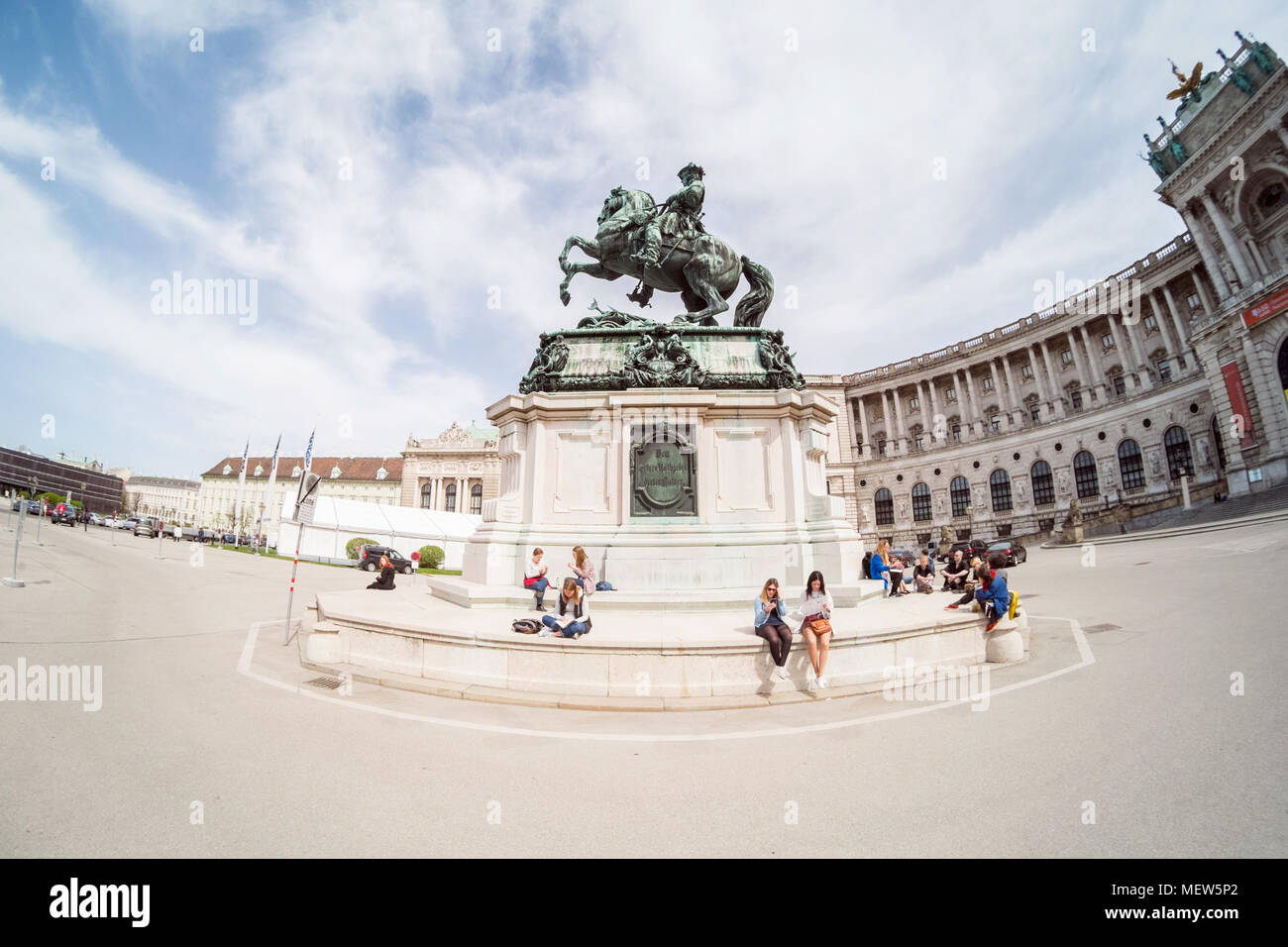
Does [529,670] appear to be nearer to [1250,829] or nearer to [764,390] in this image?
[1250,829]

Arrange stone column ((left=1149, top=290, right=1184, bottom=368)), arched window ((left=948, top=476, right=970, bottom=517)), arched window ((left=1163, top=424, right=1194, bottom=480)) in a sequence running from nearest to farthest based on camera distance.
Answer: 1. arched window ((left=1163, top=424, right=1194, bottom=480))
2. stone column ((left=1149, top=290, right=1184, bottom=368))
3. arched window ((left=948, top=476, right=970, bottom=517))

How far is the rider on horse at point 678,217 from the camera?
11.2 meters

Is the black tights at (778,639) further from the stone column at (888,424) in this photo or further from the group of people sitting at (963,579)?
the stone column at (888,424)

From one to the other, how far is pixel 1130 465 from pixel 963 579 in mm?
52894

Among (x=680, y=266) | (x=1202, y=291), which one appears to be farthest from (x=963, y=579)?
(x=1202, y=291)

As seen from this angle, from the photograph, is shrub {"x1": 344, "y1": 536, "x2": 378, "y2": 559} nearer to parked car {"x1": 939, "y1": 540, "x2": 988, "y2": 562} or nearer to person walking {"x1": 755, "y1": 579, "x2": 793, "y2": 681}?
parked car {"x1": 939, "y1": 540, "x2": 988, "y2": 562}

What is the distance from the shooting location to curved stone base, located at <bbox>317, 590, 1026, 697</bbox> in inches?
232

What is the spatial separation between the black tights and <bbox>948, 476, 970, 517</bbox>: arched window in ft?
212

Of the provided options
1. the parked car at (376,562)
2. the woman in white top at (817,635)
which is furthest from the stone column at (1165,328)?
the parked car at (376,562)

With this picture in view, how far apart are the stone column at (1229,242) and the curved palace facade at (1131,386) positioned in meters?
0.12

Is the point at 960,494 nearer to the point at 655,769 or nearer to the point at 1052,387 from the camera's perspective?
the point at 1052,387

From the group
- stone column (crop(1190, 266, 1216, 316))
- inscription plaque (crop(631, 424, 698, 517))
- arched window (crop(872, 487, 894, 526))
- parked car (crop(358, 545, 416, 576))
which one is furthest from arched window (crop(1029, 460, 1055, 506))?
inscription plaque (crop(631, 424, 698, 517))
